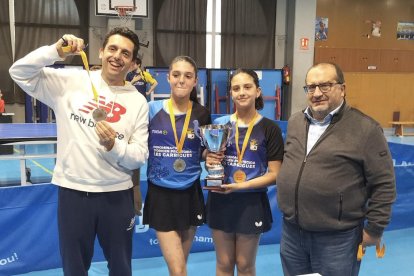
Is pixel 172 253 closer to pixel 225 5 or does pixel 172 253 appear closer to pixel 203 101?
pixel 203 101

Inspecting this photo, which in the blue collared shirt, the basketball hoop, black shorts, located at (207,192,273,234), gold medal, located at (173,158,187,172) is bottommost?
black shorts, located at (207,192,273,234)

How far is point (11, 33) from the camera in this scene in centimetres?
1012

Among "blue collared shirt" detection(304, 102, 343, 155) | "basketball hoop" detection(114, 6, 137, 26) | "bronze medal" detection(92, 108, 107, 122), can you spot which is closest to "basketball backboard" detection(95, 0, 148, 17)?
"basketball hoop" detection(114, 6, 137, 26)

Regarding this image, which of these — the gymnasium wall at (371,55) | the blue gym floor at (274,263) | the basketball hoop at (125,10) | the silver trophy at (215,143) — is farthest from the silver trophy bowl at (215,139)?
the gymnasium wall at (371,55)

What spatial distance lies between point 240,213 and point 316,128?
26.8 inches

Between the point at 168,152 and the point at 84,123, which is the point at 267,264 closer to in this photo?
the point at 168,152

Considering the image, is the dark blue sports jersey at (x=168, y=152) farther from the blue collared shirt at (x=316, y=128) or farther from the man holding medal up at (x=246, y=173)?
the blue collared shirt at (x=316, y=128)

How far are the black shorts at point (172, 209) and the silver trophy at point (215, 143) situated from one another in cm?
19

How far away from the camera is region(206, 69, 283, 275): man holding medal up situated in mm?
2373

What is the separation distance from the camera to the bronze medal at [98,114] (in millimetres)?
1994

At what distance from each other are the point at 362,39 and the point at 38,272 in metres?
13.5

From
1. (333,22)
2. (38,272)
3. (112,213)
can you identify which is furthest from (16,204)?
(333,22)

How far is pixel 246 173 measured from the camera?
93.7 inches

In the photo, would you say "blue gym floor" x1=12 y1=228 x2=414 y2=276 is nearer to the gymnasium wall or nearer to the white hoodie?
the white hoodie
